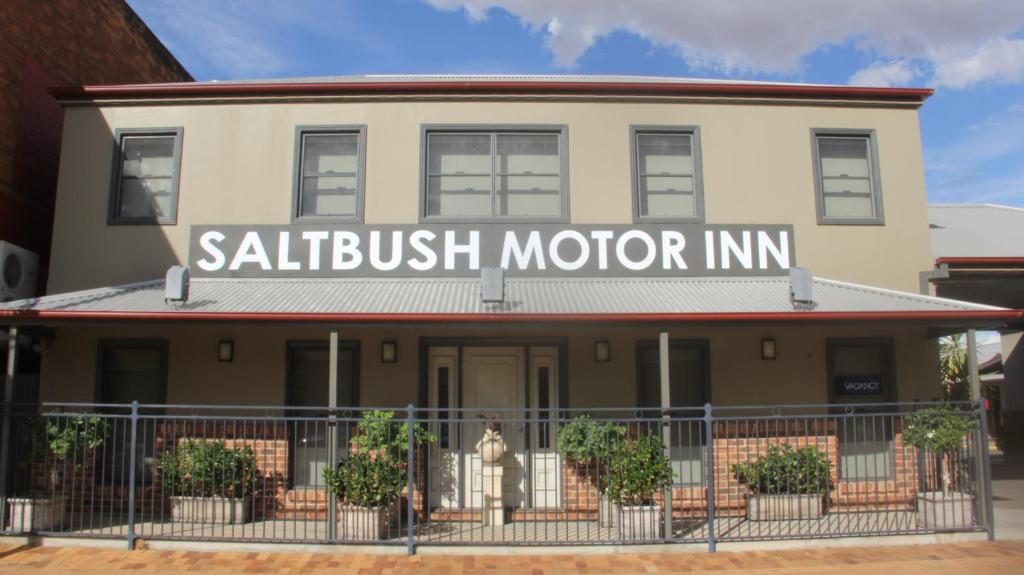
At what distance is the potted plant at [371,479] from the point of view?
830 centimetres

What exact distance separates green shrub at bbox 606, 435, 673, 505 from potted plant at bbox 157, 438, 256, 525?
4.35m

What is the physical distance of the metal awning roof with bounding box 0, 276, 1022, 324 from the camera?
871 centimetres

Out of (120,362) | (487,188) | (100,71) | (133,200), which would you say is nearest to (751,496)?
(487,188)

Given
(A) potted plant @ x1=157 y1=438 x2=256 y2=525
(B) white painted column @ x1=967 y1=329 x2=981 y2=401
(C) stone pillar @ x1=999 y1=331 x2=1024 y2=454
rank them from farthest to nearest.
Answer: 1. (C) stone pillar @ x1=999 y1=331 x2=1024 y2=454
2. (B) white painted column @ x1=967 y1=329 x2=981 y2=401
3. (A) potted plant @ x1=157 y1=438 x2=256 y2=525

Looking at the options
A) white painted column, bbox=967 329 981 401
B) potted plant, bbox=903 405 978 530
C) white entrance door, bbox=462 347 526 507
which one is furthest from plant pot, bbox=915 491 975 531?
white entrance door, bbox=462 347 526 507

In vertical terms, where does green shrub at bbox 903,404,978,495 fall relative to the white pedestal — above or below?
above

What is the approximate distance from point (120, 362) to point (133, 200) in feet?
7.56

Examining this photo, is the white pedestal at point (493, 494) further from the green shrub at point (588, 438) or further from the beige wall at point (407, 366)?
the beige wall at point (407, 366)

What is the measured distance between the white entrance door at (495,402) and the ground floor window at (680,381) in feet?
5.34

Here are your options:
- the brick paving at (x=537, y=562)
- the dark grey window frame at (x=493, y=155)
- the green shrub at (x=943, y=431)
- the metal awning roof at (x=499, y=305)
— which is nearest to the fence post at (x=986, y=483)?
the green shrub at (x=943, y=431)

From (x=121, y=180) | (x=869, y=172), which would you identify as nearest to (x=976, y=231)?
(x=869, y=172)

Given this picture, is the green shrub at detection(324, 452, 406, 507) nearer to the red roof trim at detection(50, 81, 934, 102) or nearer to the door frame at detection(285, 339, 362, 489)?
the door frame at detection(285, 339, 362, 489)

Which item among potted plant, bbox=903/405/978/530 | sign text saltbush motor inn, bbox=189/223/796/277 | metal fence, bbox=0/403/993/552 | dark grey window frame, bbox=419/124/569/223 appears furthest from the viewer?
dark grey window frame, bbox=419/124/569/223

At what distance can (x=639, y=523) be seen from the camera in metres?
8.25
